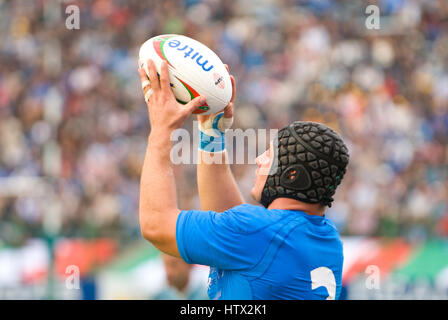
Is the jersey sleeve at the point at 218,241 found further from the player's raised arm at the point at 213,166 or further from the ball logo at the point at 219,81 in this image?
the ball logo at the point at 219,81

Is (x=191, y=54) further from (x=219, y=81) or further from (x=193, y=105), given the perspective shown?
(x=193, y=105)

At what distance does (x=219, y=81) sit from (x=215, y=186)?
1.84 ft

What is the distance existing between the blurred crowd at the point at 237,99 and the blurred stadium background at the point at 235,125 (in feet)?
0.08

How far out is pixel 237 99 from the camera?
34.2 feet

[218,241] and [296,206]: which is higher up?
[296,206]

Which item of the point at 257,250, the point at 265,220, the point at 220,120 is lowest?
the point at 257,250

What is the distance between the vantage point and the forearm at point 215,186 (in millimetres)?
2982

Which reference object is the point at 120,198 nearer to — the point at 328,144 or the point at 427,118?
the point at 427,118

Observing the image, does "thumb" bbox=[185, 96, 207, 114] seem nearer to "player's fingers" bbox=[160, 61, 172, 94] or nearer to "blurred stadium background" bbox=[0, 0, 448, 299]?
"player's fingers" bbox=[160, 61, 172, 94]

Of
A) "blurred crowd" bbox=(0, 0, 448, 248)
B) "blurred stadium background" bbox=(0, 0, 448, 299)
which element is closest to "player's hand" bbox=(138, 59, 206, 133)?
"blurred stadium background" bbox=(0, 0, 448, 299)

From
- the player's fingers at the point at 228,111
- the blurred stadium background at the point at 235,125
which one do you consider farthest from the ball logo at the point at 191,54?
the blurred stadium background at the point at 235,125

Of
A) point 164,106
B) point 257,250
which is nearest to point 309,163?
point 257,250

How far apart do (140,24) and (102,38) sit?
0.82 m
